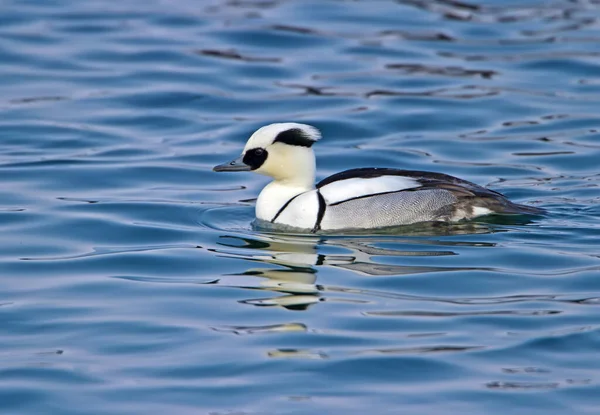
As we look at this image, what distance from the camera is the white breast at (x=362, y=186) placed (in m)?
11.1

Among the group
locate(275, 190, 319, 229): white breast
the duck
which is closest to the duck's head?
the duck

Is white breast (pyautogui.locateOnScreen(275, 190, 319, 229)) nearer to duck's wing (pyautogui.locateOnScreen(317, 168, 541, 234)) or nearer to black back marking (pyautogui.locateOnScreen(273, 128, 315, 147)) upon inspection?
duck's wing (pyautogui.locateOnScreen(317, 168, 541, 234))

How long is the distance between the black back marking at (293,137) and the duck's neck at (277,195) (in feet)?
1.31

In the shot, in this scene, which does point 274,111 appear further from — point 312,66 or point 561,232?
point 561,232

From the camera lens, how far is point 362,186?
11.1 metres

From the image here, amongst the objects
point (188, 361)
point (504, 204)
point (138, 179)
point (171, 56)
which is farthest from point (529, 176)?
point (171, 56)

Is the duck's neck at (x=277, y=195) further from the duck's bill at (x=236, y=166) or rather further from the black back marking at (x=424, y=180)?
the duck's bill at (x=236, y=166)

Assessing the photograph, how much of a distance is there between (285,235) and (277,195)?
0.54m

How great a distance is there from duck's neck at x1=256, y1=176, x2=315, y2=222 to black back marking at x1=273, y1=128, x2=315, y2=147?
1.31ft

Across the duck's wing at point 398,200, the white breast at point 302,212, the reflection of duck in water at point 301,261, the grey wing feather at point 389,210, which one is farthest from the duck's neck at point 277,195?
the grey wing feather at point 389,210

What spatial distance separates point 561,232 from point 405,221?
1327mm

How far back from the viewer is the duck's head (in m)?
11.3

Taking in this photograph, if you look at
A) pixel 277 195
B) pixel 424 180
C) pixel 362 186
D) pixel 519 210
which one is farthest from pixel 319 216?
pixel 519 210

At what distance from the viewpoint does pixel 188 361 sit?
7953 millimetres
